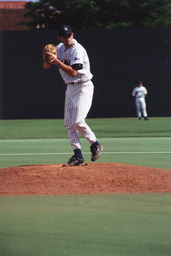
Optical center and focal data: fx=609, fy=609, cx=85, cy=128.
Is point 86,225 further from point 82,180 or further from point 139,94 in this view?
point 139,94

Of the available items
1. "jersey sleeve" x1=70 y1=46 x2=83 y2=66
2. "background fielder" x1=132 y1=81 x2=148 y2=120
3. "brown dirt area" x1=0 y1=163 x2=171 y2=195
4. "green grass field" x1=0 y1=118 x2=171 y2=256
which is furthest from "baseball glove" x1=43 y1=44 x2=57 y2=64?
"background fielder" x1=132 y1=81 x2=148 y2=120

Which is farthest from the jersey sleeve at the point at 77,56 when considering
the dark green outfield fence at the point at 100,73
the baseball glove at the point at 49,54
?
the dark green outfield fence at the point at 100,73

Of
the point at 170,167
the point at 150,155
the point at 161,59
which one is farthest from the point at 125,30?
the point at 170,167

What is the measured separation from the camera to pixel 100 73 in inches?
1278

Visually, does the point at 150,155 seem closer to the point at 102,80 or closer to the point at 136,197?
the point at 136,197

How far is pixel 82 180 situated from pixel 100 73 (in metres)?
25.2

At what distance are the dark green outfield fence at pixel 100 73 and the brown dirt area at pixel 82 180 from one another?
2430 centimetres

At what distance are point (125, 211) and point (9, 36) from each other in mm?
27562

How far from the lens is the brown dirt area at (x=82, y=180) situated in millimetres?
7180

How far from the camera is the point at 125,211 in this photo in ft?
19.0

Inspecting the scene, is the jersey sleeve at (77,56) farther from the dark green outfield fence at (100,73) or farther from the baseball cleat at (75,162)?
the dark green outfield fence at (100,73)

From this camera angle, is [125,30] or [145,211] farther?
[125,30]

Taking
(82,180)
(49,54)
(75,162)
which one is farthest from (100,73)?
(82,180)

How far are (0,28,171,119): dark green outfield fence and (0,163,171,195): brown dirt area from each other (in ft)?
79.7
